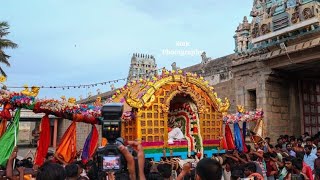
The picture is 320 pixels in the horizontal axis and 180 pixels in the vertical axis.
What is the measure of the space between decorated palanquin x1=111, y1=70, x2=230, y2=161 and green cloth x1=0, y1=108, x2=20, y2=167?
286cm

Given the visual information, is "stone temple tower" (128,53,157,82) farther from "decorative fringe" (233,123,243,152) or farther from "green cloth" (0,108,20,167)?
"green cloth" (0,108,20,167)

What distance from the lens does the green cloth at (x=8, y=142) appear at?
6.49 metres

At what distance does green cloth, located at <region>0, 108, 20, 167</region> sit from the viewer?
6.49m

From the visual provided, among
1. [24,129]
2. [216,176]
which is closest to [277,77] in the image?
[216,176]

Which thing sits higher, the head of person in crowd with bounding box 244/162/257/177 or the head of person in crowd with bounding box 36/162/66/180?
the head of person in crowd with bounding box 36/162/66/180

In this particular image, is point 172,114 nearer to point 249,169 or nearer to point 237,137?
point 237,137

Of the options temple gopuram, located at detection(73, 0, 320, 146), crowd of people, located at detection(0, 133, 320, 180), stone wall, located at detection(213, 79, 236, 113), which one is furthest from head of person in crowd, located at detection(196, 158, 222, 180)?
stone wall, located at detection(213, 79, 236, 113)

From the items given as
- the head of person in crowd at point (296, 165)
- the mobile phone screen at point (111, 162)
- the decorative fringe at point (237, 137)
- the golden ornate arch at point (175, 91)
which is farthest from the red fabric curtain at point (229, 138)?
the mobile phone screen at point (111, 162)

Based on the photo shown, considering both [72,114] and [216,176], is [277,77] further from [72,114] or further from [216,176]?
[216,176]

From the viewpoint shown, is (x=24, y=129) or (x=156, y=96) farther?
(x=24, y=129)

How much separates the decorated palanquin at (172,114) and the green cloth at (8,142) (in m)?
2.86

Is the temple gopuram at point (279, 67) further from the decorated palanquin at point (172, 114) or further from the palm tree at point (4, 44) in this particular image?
the palm tree at point (4, 44)

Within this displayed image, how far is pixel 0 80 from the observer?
22.4ft

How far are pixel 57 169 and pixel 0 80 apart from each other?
430cm
